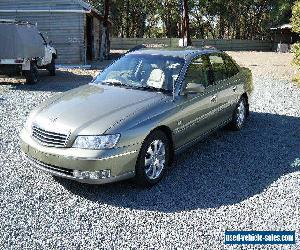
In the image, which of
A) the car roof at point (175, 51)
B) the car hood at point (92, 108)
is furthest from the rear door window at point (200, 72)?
the car hood at point (92, 108)

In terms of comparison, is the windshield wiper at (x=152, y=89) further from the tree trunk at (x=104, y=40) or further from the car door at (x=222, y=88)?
the tree trunk at (x=104, y=40)

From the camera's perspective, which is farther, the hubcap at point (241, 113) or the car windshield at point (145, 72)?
the hubcap at point (241, 113)

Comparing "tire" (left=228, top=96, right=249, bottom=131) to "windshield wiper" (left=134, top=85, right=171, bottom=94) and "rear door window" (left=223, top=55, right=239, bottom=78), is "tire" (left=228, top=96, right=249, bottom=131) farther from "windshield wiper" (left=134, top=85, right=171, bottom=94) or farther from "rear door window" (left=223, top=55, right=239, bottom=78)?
"windshield wiper" (left=134, top=85, right=171, bottom=94)

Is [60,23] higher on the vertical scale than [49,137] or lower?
higher

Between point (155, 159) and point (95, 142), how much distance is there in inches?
38.0

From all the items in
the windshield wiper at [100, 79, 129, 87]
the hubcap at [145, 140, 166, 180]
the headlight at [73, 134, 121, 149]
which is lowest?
the hubcap at [145, 140, 166, 180]

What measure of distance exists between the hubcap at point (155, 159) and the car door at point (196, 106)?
0.35 meters

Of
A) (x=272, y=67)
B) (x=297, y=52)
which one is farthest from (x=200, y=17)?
(x=297, y=52)

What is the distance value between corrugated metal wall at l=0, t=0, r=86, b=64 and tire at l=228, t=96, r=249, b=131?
15252 mm

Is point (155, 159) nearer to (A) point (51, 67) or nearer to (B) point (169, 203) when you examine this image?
(B) point (169, 203)

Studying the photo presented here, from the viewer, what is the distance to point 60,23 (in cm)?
2109

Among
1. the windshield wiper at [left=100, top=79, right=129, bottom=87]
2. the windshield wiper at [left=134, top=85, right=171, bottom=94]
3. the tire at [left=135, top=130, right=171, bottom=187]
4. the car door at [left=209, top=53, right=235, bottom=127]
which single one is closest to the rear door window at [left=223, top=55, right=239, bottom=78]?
the car door at [left=209, top=53, right=235, bottom=127]

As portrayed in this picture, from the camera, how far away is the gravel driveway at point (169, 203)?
3795 mm

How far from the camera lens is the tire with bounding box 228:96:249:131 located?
7.32 metres
